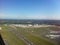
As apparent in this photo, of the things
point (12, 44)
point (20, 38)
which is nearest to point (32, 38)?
point (20, 38)

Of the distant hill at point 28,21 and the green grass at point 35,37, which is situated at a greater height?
the distant hill at point 28,21

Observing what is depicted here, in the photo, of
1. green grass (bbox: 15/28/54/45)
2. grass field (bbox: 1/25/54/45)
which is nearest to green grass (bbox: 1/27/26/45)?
grass field (bbox: 1/25/54/45)

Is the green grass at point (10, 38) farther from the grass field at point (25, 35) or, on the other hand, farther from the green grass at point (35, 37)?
the green grass at point (35, 37)

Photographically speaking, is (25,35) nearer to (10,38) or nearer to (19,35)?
(19,35)

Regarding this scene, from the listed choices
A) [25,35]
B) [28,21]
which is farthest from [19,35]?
[28,21]

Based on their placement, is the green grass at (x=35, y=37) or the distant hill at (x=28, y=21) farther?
the distant hill at (x=28, y=21)

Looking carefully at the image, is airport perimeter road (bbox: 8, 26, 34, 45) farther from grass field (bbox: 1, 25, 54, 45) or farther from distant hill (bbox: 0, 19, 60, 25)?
distant hill (bbox: 0, 19, 60, 25)

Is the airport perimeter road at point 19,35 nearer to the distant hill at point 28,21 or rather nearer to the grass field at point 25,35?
the grass field at point 25,35

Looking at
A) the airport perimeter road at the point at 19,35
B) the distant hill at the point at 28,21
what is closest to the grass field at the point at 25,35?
the airport perimeter road at the point at 19,35
